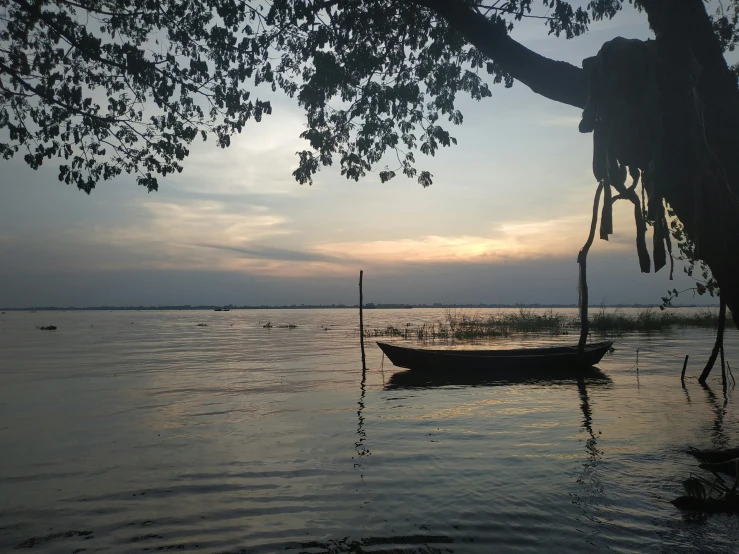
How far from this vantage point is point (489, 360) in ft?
67.7

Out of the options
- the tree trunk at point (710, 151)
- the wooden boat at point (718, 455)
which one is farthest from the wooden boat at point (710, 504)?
the tree trunk at point (710, 151)

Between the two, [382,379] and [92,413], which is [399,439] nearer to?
[92,413]

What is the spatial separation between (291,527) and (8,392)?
16177 mm

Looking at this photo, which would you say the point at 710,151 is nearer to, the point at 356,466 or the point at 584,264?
the point at 584,264

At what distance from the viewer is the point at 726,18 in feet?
28.4

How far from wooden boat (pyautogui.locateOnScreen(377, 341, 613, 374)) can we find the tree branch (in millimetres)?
14800

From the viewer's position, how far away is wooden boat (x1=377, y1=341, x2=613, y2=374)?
20.6 meters

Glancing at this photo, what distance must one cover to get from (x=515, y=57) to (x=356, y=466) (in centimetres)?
669

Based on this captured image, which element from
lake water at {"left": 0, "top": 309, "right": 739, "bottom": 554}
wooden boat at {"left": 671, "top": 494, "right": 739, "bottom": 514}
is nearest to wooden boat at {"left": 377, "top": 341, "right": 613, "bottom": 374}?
lake water at {"left": 0, "top": 309, "right": 739, "bottom": 554}

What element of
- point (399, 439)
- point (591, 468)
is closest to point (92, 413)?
point (399, 439)

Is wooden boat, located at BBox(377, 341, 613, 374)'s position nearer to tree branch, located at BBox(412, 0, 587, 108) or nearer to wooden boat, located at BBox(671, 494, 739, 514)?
wooden boat, located at BBox(671, 494, 739, 514)

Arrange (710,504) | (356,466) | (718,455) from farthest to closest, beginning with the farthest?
1. (356,466)
2. (718,455)
3. (710,504)

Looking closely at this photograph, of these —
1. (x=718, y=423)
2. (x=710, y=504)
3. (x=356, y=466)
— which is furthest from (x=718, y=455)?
(x=718, y=423)

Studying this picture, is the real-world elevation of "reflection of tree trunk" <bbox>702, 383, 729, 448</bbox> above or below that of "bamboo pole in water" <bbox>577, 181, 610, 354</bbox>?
below
